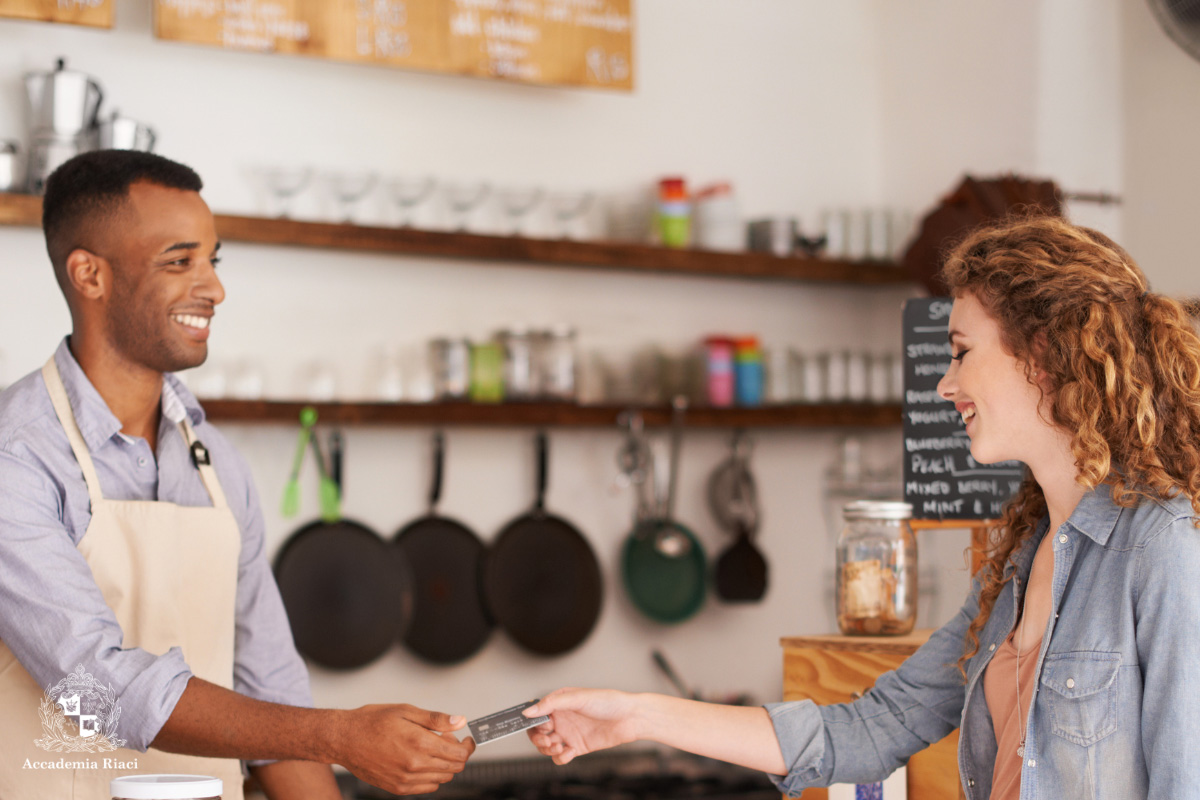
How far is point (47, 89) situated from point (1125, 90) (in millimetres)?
2893

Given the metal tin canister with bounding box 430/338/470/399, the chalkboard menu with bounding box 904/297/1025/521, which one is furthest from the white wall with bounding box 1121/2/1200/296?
the metal tin canister with bounding box 430/338/470/399

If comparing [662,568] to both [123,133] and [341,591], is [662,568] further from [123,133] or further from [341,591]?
[123,133]

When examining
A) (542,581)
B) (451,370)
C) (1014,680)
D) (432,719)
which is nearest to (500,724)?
(432,719)

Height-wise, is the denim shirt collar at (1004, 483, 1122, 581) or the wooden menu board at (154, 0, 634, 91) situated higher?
the wooden menu board at (154, 0, 634, 91)

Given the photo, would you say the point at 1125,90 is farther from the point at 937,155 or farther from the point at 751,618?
the point at 751,618

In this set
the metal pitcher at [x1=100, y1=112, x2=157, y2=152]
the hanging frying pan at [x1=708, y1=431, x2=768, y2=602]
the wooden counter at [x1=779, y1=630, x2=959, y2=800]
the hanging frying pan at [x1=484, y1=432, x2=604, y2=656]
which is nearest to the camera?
the wooden counter at [x1=779, y1=630, x2=959, y2=800]

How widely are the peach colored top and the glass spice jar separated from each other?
1.67 ft

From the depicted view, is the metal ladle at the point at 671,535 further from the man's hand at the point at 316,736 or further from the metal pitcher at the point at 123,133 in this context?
the man's hand at the point at 316,736

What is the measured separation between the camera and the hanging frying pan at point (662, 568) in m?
3.65

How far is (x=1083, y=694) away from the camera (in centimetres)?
129

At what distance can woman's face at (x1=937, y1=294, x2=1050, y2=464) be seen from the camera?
1.40 metres

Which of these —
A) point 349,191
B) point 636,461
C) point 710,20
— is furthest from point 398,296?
point 710,20

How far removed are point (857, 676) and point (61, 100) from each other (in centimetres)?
222
